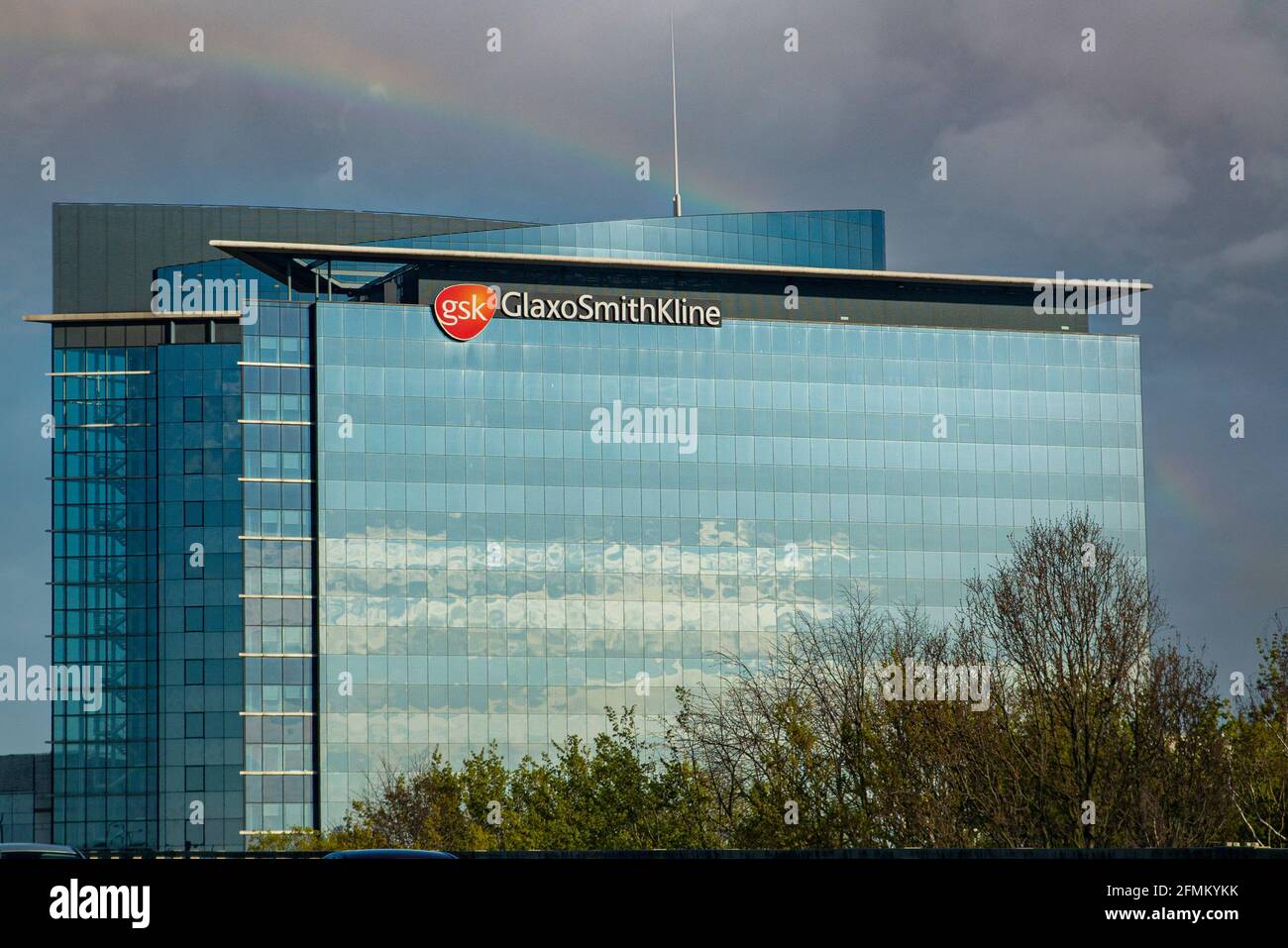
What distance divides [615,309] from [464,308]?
1315 centimetres

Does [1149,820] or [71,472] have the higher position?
[71,472]

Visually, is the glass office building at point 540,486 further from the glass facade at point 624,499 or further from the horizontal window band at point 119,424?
the horizontal window band at point 119,424

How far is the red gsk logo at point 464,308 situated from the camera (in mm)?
135000

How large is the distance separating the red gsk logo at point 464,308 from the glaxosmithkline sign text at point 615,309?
1.55m

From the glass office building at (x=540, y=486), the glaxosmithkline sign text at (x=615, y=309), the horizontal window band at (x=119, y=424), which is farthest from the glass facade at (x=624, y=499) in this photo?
the horizontal window band at (x=119, y=424)

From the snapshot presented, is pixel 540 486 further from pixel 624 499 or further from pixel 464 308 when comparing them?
pixel 464 308

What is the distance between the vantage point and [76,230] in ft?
570

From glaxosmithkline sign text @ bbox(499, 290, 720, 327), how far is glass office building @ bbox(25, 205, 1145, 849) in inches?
29.9

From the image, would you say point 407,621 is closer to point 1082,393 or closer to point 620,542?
point 620,542

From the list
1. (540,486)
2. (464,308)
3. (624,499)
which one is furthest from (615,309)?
(540,486)

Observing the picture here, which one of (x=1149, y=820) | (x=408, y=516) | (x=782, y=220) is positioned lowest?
(x=1149, y=820)

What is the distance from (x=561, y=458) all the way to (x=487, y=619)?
14765 millimetres
